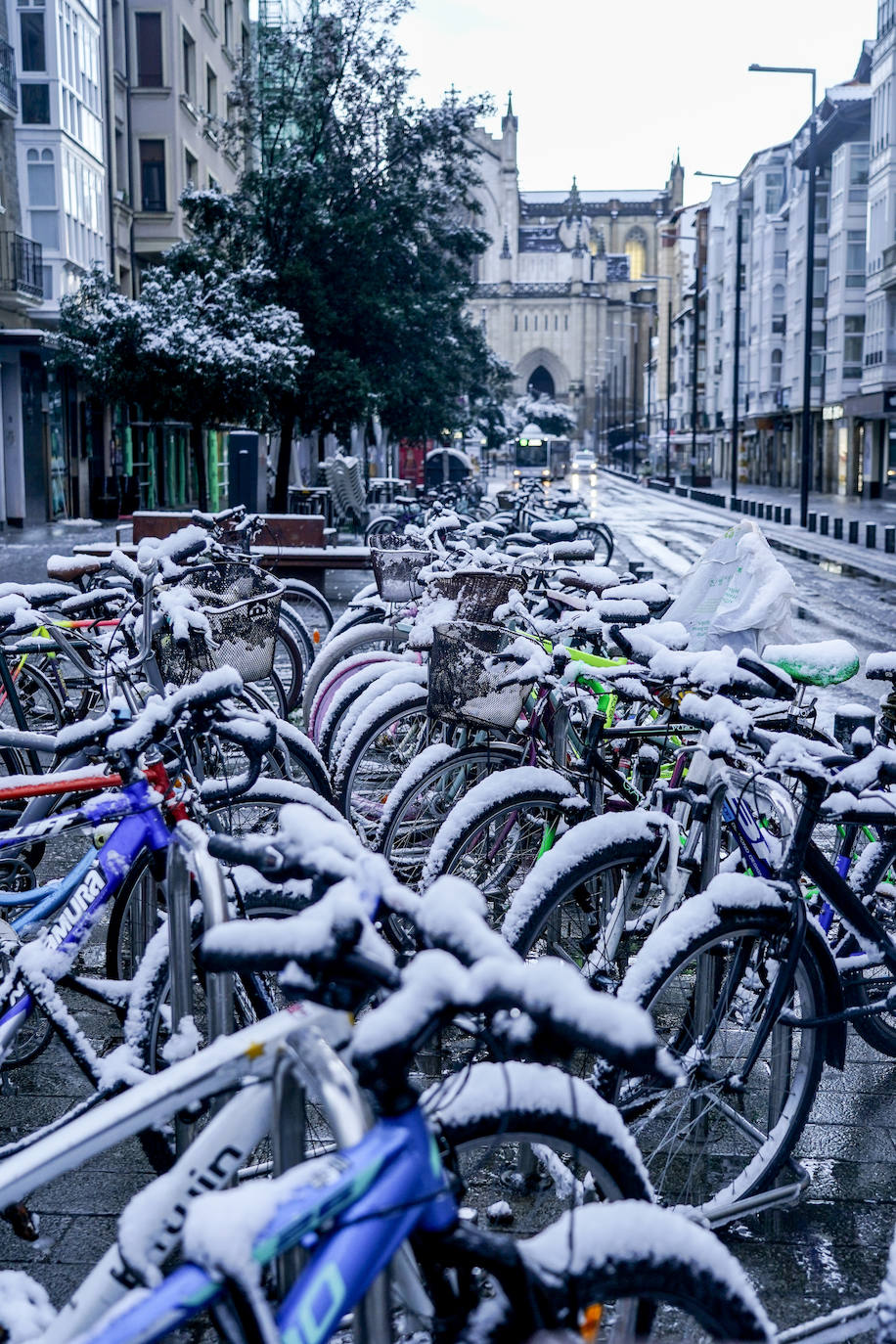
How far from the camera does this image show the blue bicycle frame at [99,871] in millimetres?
3115

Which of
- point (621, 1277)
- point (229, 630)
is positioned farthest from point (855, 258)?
point (621, 1277)

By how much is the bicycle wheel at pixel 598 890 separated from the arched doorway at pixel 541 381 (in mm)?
147469

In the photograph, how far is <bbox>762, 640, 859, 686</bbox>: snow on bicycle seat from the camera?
170 inches

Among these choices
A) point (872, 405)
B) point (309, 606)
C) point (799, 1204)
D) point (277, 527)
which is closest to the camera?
point (799, 1204)

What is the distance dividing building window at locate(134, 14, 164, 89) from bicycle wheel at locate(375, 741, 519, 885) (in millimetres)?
37931

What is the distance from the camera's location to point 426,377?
87.1ft

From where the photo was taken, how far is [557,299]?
150250 millimetres

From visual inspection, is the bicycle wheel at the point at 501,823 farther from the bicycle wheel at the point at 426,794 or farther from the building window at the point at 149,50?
the building window at the point at 149,50

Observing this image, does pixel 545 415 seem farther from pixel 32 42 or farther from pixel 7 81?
pixel 7 81

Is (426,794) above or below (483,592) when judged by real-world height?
below

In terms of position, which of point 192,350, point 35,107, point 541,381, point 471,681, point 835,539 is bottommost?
point 835,539

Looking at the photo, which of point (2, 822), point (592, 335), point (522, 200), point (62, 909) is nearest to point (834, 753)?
point (62, 909)

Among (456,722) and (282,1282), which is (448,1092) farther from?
(456,722)

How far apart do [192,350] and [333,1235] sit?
20196 millimetres
